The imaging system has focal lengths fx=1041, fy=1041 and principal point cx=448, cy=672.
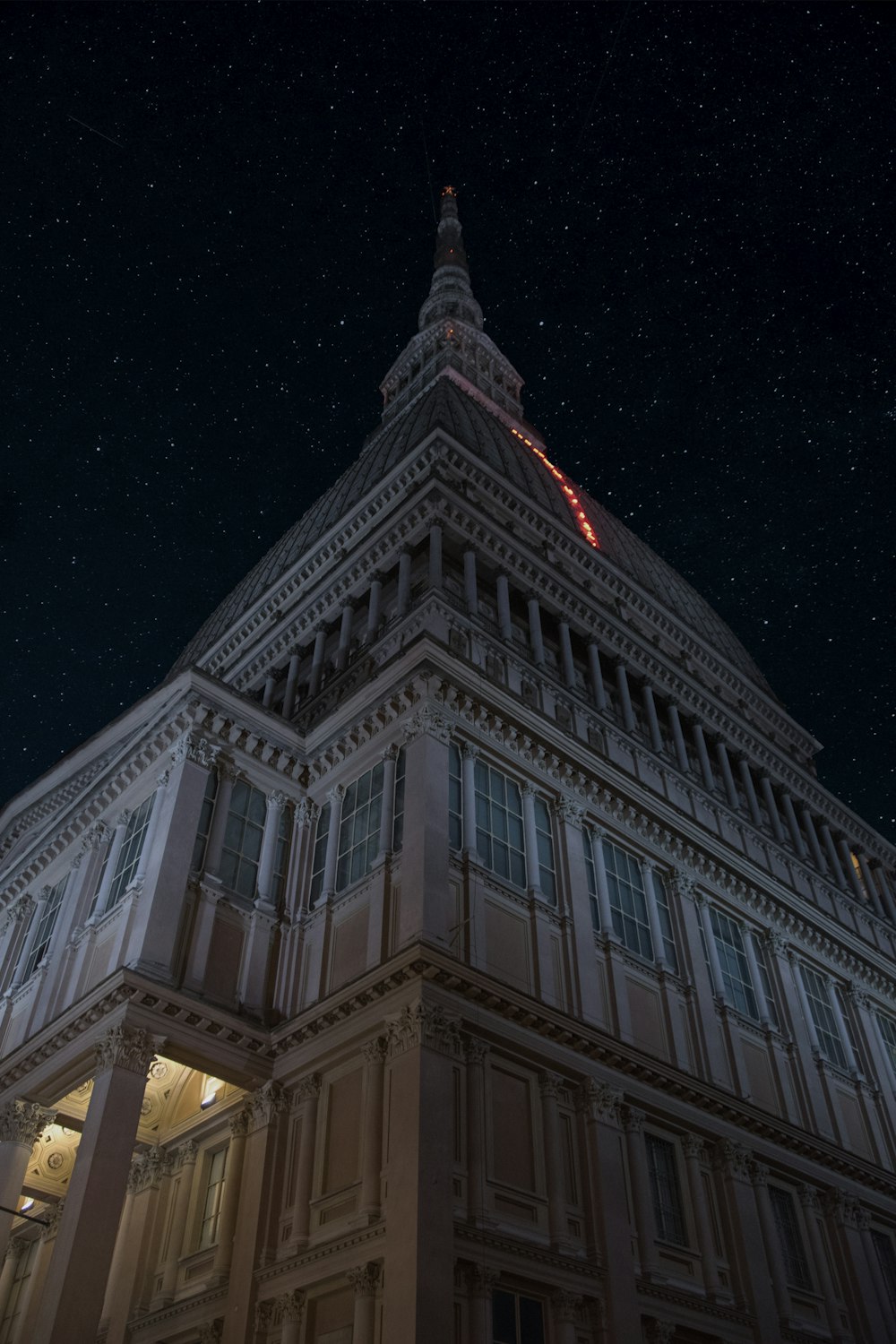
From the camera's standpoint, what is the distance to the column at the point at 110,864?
2667 cm

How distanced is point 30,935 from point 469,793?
13985 mm

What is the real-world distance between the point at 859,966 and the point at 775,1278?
1555 centimetres

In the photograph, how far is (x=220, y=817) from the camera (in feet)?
88.7

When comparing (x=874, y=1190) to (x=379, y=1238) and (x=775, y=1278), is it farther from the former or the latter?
(x=379, y=1238)

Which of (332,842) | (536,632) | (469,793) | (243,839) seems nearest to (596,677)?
(536,632)

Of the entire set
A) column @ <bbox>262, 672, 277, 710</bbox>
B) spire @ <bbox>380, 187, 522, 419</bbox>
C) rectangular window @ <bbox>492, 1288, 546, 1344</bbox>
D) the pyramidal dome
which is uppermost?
spire @ <bbox>380, 187, 522, 419</bbox>

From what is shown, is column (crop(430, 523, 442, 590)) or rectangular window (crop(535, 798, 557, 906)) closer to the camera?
rectangular window (crop(535, 798, 557, 906))

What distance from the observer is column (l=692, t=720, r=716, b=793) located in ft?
126

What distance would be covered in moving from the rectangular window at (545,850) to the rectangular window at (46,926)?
13.6 metres

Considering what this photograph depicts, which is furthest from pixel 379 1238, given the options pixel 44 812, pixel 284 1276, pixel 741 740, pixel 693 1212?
pixel 741 740

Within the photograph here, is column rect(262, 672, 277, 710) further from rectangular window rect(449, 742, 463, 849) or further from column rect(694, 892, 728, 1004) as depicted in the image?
column rect(694, 892, 728, 1004)

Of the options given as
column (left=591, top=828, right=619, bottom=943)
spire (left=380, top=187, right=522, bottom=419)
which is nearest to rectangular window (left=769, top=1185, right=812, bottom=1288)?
column (left=591, top=828, right=619, bottom=943)

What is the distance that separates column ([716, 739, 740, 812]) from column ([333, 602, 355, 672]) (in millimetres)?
15203

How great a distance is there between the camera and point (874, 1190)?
3088 cm
